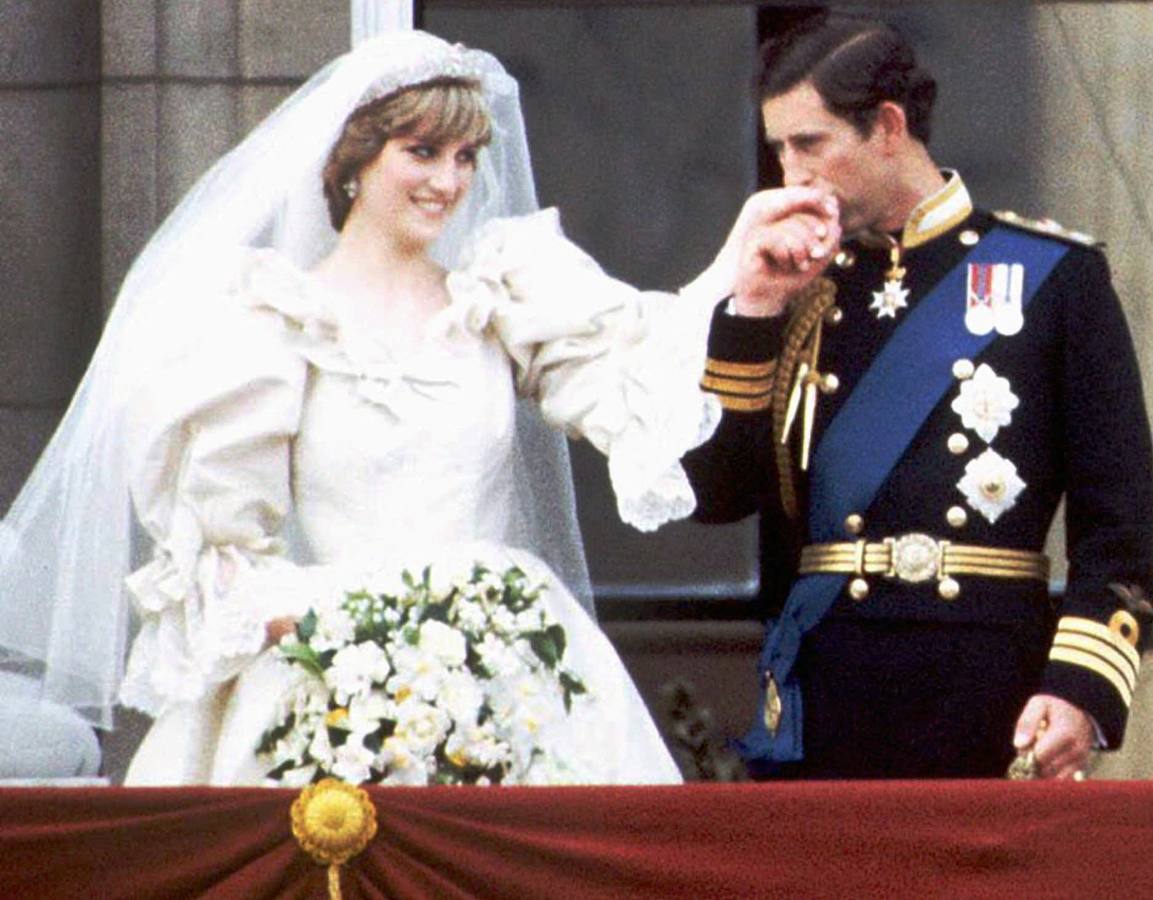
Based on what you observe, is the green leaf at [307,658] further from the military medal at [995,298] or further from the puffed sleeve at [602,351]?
the military medal at [995,298]

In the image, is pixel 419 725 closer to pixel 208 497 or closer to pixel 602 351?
pixel 208 497

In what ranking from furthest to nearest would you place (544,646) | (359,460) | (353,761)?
(359,460)
(544,646)
(353,761)

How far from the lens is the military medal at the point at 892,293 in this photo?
5391mm

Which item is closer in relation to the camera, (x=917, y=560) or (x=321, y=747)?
(x=321, y=747)

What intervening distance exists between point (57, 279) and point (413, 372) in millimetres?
2201

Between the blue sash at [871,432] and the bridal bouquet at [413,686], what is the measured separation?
1.50 ft

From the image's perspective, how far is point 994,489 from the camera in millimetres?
5238

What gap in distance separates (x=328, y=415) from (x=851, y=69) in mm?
880

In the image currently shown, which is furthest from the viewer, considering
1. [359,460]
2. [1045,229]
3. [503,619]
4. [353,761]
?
[1045,229]

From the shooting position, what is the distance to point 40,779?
229 inches

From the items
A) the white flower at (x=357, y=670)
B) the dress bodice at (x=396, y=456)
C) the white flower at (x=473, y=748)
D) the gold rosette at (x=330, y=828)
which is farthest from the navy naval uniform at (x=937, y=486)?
the gold rosette at (x=330, y=828)

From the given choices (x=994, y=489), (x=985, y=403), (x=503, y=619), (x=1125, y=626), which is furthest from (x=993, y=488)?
(x=503, y=619)

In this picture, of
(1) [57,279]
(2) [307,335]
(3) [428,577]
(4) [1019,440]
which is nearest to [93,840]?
(3) [428,577]

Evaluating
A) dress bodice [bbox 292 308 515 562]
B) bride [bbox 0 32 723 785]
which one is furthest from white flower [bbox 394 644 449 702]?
dress bodice [bbox 292 308 515 562]
